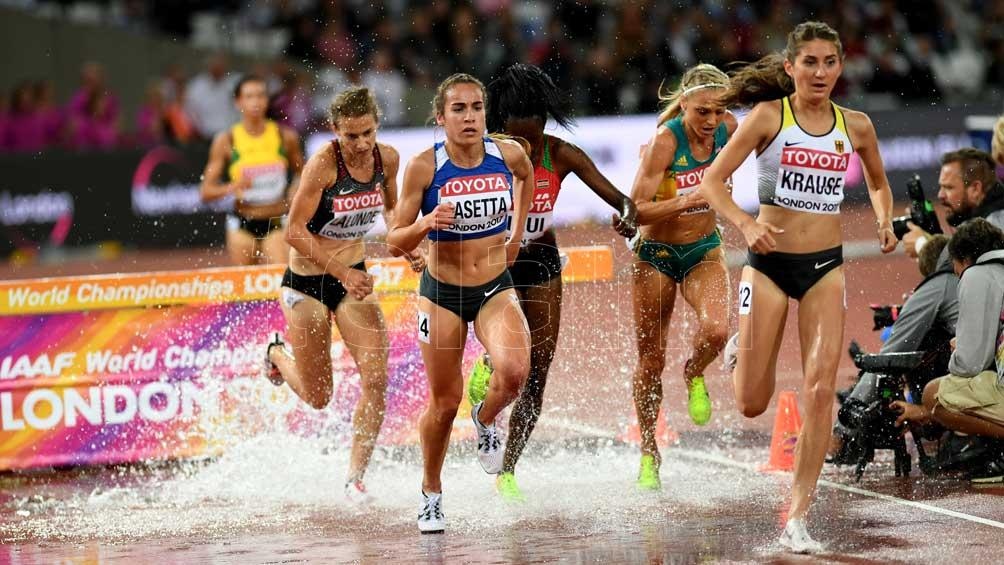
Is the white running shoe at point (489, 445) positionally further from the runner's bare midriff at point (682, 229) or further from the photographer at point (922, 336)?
the photographer at point (922, 336)

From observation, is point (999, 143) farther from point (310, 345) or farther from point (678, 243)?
point (310, 345)

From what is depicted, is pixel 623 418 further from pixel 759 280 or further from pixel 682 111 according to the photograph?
pixel 759 280

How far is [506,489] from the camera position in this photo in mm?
8758

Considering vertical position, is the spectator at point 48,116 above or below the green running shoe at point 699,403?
above

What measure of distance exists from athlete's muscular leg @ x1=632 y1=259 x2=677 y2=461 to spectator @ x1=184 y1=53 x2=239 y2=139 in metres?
12.8

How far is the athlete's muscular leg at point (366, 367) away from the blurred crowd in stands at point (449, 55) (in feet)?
36.4

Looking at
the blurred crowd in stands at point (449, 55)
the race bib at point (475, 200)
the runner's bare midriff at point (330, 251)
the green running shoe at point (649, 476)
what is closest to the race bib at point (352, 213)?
the runner's bare midriff at point (330, 251)

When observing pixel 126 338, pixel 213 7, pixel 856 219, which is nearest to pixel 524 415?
pixel 126 338

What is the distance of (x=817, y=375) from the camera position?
23.2 feet

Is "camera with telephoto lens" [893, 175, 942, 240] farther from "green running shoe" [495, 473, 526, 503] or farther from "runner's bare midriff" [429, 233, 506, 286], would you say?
"runner's bare midriff" [429, 233, 506, 286]

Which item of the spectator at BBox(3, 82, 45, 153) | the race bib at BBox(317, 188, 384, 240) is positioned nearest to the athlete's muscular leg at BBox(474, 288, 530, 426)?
the race bib at BBox(317, 188, 384, 240)

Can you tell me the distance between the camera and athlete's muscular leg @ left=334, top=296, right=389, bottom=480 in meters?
8.92

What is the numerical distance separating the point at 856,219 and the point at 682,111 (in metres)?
12.4

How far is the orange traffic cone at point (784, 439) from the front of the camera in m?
9.27
